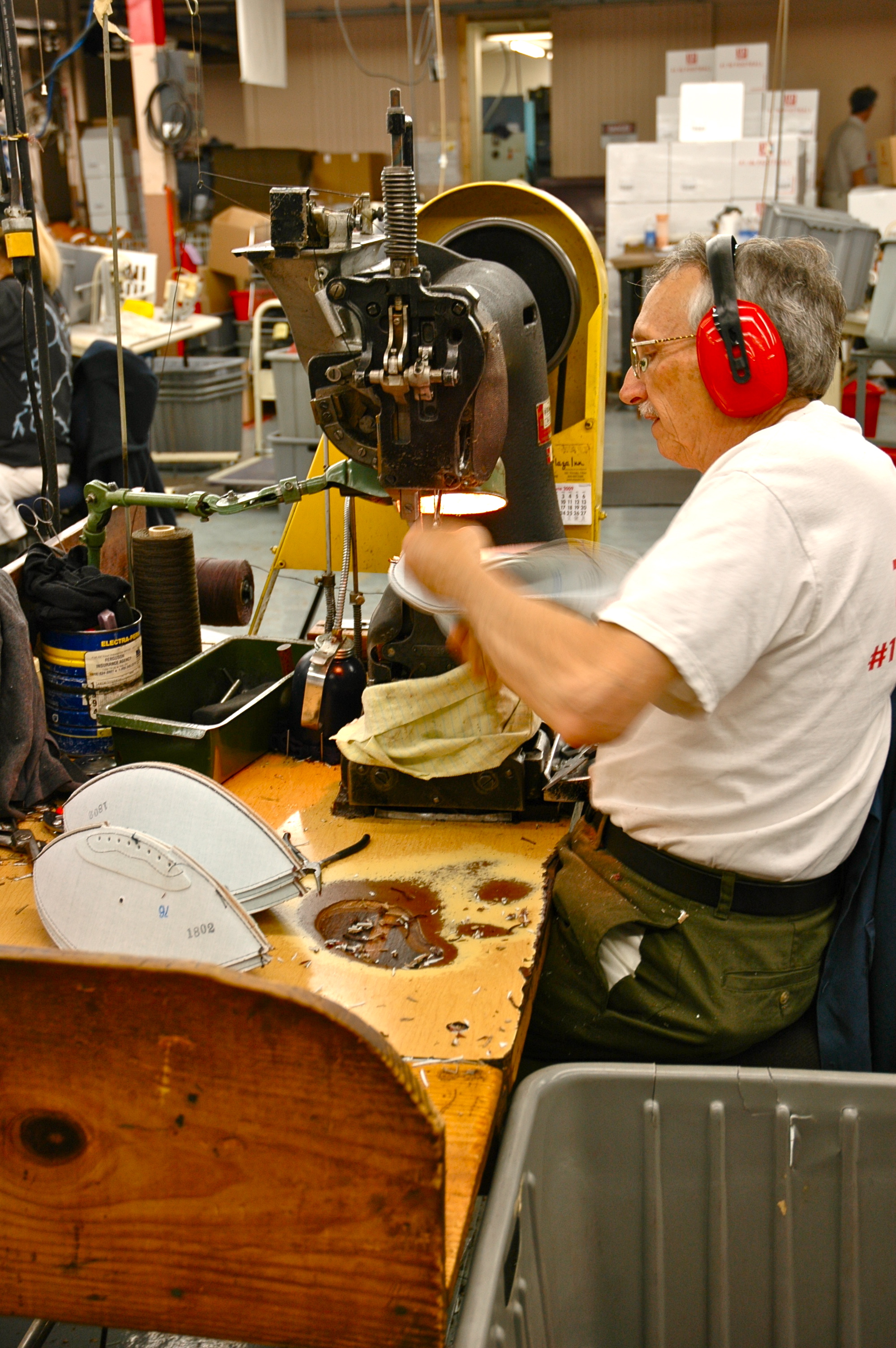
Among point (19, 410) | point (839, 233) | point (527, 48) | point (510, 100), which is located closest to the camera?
point (19, 410)

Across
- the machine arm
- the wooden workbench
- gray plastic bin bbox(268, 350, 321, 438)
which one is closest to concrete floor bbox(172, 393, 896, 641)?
gray plastic bin bbox(268, 350, 321, 438)

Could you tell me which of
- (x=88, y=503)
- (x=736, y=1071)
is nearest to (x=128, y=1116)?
(x=736, y=1071)

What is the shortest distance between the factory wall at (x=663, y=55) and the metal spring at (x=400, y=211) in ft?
35.2

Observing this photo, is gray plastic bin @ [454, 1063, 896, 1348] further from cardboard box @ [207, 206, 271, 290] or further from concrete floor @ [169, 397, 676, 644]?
cardboard box @ [207, 206, 271, 290]

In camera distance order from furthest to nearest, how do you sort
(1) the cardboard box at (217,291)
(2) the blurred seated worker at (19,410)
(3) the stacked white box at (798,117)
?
1. (1) the cardboard box at (217,291)
2. (3) the stacked white box at (798,117)
3. (2) the blurred seated worker at (19,410)

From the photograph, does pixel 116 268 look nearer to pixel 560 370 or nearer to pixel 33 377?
pixel 33 377

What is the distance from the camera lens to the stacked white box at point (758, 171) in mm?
7719

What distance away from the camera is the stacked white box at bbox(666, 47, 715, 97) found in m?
8.96

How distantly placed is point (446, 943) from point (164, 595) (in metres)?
0.78

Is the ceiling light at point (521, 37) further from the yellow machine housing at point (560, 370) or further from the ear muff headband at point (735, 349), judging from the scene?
the ear muff headband at point (735, 349)

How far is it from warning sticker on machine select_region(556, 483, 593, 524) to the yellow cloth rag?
609 mm

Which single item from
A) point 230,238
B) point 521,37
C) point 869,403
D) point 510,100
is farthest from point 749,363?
point 510,100

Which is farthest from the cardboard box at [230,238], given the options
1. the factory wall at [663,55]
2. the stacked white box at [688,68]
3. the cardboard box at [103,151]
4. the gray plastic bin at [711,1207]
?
the gray plastic bin at [711,1207]

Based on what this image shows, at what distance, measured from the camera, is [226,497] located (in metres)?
1.60
